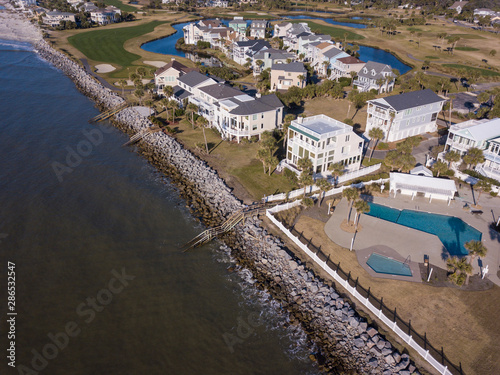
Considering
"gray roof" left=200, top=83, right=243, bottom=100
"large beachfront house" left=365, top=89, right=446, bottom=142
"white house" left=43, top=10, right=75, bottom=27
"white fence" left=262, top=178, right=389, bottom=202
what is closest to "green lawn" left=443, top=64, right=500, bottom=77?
"large beachfront house" left=365, top=89, right=446, bottom=142

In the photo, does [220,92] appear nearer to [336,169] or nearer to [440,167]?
[336,169]

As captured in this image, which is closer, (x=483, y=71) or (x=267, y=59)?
(x=267, y=59)

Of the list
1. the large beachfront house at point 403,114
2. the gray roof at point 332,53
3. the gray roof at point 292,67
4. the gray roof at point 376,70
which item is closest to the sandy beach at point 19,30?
the gray roof at point 292,67

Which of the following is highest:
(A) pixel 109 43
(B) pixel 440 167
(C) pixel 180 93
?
(C) pixel 180 93

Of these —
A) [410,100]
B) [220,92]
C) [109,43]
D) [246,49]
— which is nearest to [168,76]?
[220,92]

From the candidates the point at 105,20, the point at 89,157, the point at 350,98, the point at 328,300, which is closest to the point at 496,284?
the point at 328,300

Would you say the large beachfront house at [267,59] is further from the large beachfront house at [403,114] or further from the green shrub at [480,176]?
the green shrub at [480,176]

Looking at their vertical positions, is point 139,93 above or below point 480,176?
above
